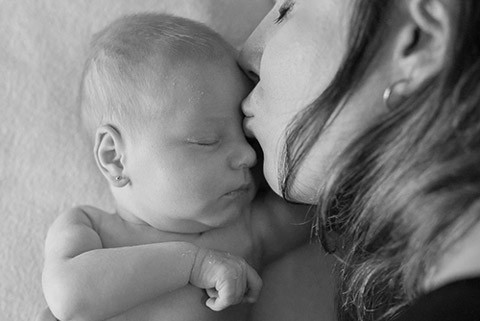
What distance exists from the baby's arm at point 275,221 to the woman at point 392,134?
20cm

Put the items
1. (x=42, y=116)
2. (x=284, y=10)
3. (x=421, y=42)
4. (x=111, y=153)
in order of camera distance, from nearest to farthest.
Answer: (x=421, y=42)
(x=284, y=10)
(x=111, y=153)
(x=42, y=116)

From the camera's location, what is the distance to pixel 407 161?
77 cm

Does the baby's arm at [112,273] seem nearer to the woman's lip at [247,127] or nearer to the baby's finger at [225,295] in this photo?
the baby's finger at [225,295]

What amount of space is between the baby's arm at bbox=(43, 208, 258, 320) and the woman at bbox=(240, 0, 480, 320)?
19 cm

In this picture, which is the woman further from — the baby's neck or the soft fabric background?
the soft fabric background

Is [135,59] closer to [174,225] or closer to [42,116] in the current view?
[174,225]

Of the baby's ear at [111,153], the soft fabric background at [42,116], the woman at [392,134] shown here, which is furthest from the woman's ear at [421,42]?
the soft fabric background at [42,116]

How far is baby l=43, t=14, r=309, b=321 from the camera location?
95 cm

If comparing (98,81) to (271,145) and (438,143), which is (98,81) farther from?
(438,143)

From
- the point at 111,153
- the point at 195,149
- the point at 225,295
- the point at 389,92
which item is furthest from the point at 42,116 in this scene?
the point at 389,92

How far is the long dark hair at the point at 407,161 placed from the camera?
722 millimetres

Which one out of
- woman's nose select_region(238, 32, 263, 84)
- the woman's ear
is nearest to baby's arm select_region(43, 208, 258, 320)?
woman's nose select_region(238, 32, 263, 84)

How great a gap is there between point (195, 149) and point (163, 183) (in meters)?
0.06

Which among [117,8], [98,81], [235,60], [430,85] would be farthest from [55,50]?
[430,85]
